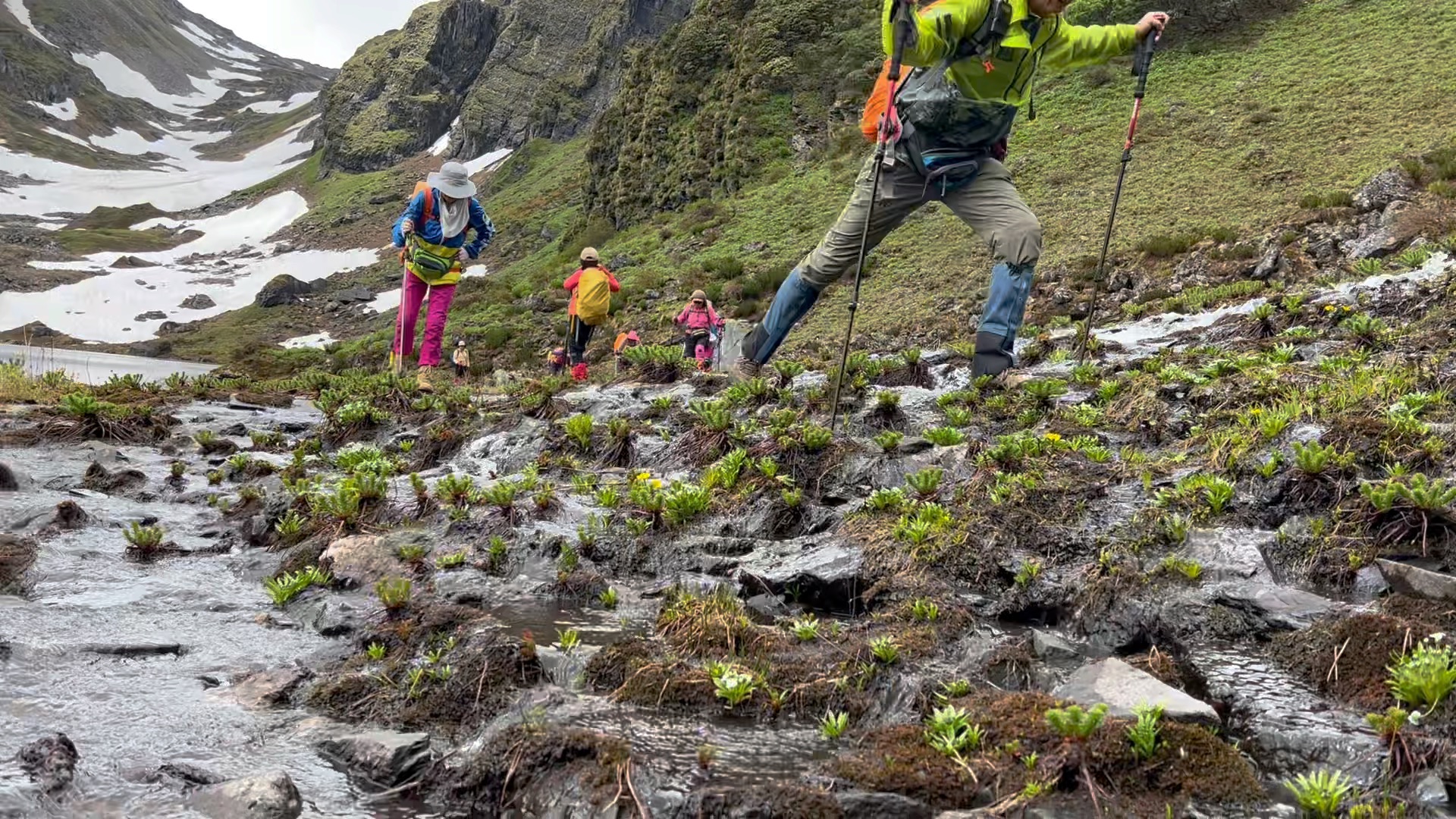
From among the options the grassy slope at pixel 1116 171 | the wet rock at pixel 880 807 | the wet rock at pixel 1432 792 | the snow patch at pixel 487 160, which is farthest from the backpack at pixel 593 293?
the snow patch at pixel 487 160

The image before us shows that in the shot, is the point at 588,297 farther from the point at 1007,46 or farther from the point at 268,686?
the point at 268,686

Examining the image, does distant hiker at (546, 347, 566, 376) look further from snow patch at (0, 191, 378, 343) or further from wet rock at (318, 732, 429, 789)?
snow patch at (0, 191, 378, 343)

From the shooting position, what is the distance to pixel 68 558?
A: 5312 millimetres

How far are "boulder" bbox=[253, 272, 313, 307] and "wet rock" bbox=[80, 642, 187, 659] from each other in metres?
66.9

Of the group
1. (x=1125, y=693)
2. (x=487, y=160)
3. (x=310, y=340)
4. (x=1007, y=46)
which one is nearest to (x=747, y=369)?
(x=1007, y=46)

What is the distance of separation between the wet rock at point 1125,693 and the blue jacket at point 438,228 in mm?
10692

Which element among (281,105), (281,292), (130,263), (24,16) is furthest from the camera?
(281,105)

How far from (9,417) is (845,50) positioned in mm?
35799

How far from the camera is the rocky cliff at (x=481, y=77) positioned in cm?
7981

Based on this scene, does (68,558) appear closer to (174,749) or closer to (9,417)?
(174,749)

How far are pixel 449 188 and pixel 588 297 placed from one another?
A: 3300 millimetres

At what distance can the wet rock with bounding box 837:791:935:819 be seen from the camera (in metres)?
2.47

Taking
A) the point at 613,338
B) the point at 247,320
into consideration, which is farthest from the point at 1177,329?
the point at 247,320

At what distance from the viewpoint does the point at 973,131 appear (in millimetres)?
6875
